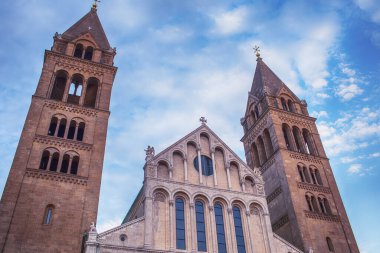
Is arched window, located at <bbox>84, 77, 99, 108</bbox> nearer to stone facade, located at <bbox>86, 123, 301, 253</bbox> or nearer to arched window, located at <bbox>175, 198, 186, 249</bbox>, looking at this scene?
stone facade, located at <bbox>86, 123, 301, 253</bbox>

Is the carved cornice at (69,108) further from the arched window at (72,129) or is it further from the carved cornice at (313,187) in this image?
the carved cornice at (313,187)

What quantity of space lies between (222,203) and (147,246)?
6.08 m

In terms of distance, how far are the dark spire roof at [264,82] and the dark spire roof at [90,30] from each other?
51.7 ft

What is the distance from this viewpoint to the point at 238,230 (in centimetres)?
2317

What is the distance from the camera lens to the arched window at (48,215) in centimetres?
2148

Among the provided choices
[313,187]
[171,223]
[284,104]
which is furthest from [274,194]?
[171,223]

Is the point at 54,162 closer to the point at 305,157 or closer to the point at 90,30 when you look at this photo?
the point at 90,30

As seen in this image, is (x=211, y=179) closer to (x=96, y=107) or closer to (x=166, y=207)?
(x=166, y=207)

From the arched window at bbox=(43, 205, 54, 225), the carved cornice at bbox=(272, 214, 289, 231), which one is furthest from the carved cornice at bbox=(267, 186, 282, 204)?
the arched window at bbox=(43, 205, 54, 225)

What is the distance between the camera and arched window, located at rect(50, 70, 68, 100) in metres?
30.1

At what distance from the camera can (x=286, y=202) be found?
97.5ft

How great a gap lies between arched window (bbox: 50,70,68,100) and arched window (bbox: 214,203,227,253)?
15343 mm

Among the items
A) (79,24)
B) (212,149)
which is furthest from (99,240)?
(79,24)

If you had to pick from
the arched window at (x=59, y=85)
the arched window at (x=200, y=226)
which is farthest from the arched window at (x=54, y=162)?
the arched window at (x=200, y=226)
